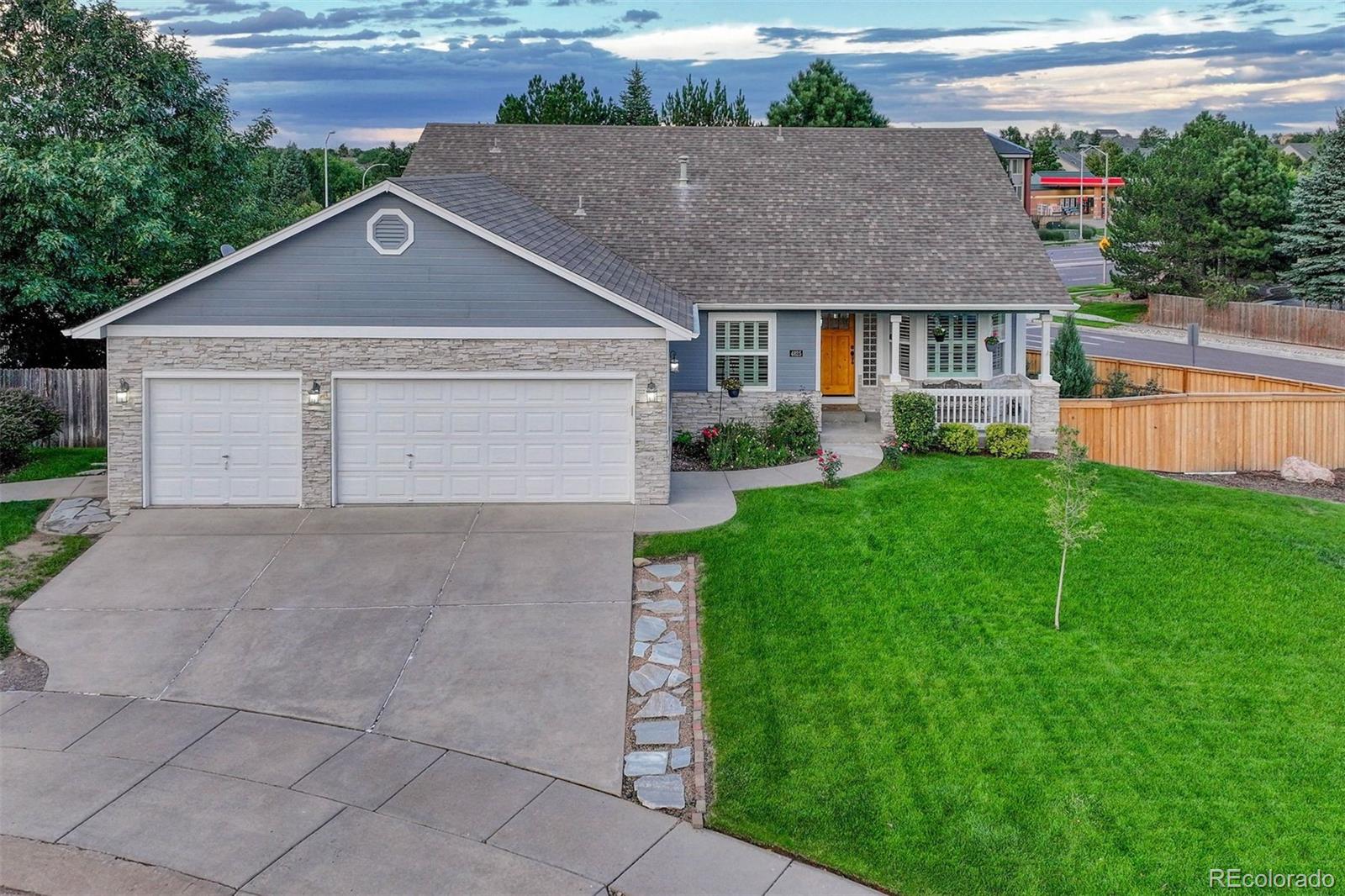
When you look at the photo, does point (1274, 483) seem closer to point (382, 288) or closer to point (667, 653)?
point (667, 653)

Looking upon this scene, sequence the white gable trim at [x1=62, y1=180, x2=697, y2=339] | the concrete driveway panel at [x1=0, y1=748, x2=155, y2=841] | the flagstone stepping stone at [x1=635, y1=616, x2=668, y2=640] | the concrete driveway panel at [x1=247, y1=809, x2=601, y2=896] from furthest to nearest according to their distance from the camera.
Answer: the white gable trim at [x1=62, y1=180, x2=697, y2=339], the flagstone stepping stone at [x1=635, y1=616, x2=668, y2=640], the concrete driveway panel at [x1=0, y1=748, x2=155, y2=841], the concrete driveway panel at [x1=247, y1=809, x2=601, y2=896]

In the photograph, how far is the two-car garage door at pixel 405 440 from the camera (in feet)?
57.2

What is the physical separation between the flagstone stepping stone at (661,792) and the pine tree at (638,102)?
42229mm

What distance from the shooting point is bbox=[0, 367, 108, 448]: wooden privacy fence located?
22219 millimetres

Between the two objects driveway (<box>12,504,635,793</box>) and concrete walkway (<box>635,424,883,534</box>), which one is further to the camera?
concrete walkway (<box>635,424,883,534</box>)

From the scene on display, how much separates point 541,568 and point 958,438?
30.7 feet

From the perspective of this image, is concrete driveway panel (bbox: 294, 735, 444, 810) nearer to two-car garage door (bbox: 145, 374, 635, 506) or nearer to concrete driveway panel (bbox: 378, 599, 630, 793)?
concrete driveway panel (bbox: 378, 599, 630, 793)

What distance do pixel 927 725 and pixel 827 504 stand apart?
22.0ft

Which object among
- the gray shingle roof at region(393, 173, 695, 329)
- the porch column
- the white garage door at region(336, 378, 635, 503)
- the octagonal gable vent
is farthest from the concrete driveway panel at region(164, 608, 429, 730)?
the porch column

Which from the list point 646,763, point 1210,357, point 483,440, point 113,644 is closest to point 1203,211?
point 1210,357

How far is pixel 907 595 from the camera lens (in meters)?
14.1

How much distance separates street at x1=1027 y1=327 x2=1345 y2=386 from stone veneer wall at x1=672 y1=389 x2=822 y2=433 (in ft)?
54.9

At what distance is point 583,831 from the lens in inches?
365

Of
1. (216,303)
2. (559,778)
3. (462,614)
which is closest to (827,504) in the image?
(462,614)
